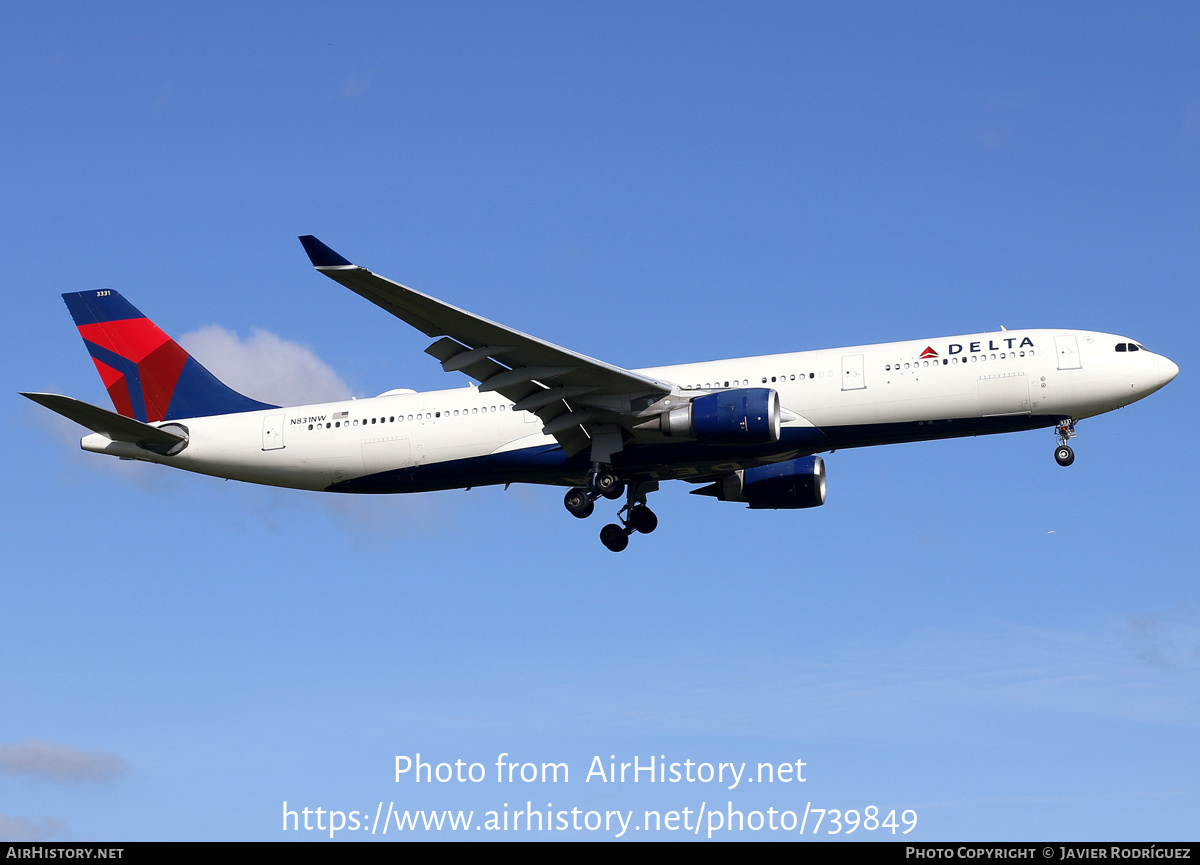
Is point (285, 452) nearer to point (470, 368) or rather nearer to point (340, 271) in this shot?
point (470, 368)

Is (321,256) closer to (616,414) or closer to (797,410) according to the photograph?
(616,414)

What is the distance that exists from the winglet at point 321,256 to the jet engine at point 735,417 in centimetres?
963

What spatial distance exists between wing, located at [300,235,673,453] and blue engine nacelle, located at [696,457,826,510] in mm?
5431

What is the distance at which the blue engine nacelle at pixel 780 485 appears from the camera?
37.2 m

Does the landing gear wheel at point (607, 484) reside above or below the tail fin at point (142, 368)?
below

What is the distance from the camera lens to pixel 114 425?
3575 centimetres

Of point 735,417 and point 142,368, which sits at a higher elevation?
point 142,368

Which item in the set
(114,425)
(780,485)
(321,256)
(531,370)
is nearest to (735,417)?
(531,370)

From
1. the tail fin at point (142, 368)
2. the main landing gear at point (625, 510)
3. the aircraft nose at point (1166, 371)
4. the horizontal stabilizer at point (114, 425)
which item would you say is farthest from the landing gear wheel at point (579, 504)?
the aircraft nose at point (1166, 371)

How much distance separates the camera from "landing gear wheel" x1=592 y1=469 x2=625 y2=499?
34.0 metres

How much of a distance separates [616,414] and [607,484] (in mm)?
2194

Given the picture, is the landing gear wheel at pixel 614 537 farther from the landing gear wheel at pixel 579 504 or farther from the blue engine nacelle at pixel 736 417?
the blue engine nacelle at pixel 736 417

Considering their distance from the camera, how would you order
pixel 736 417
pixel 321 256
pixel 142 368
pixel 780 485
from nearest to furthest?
pixel 321 256 < pixel 736 417 < pixel 780 485 < pixel 142 368

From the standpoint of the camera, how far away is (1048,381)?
104 feet
